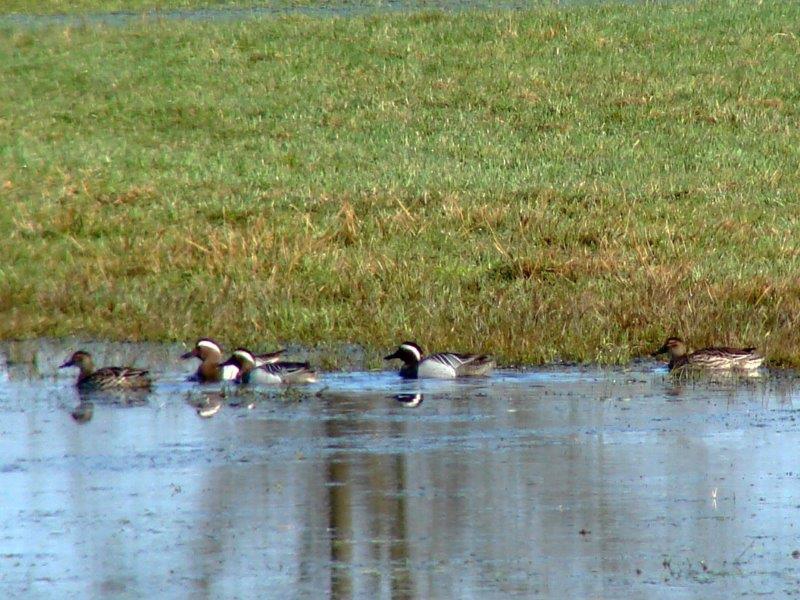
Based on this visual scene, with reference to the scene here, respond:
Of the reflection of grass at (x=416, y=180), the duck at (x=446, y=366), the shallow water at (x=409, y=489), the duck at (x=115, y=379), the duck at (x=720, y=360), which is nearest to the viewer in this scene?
the shallow water at (x=409, y=489)

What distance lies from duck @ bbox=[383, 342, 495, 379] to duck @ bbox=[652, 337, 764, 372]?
149cm

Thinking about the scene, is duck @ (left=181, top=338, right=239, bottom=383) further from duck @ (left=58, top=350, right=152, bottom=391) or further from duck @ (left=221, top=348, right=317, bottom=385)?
duck @ (left=58, top=350, right=152, bottom=391)

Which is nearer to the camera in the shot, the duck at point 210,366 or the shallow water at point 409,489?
the shallow water at point 409,489

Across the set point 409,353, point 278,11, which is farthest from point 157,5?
point 409,353

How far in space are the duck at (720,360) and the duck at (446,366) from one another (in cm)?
149

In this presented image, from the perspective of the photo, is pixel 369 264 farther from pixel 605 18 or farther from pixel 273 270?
pixel 605 18

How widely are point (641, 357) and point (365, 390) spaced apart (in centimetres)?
263

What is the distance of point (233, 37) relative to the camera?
32125 millimetres

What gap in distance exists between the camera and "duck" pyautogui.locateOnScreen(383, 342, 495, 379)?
43.6ft

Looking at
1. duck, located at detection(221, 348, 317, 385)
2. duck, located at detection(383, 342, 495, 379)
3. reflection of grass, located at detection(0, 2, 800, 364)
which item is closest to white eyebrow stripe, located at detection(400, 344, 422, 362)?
duck, located at detection(383, 342, 495, 379)

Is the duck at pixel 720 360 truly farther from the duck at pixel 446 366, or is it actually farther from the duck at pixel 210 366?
the duck at pixel 210 366

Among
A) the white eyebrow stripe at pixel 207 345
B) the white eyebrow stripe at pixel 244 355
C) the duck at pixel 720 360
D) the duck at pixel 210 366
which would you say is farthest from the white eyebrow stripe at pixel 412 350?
the duck at pixel 720 360

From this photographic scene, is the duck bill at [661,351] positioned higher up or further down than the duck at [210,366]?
further down

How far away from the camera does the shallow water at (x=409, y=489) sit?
774cm
